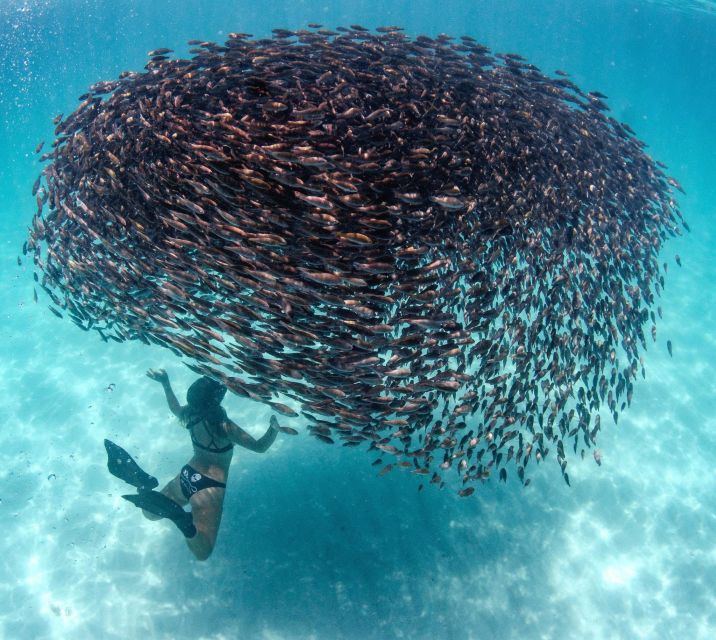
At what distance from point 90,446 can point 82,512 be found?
7.36 feet

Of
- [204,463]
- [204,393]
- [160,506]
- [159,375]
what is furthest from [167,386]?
[160,506]

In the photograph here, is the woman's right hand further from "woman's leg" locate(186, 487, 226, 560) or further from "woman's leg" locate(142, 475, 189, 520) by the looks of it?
"woman's leg" locate(186, 487, 226, 560)

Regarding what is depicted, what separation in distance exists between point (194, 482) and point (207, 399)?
1760mm

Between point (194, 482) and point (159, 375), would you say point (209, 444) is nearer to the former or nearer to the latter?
point (194, 482)

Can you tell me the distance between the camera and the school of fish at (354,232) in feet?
21.7

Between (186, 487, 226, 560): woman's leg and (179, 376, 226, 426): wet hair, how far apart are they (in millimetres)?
1438

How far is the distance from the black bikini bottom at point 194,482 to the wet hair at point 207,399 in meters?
1.12

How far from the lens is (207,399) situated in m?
9.68

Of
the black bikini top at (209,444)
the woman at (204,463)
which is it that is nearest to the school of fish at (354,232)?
the woman at (204,463)

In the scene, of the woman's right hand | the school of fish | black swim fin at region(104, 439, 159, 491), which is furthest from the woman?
the school of fish

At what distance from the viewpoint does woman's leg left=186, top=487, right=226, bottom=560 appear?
9.45 m

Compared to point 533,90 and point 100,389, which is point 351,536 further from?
point 533,90

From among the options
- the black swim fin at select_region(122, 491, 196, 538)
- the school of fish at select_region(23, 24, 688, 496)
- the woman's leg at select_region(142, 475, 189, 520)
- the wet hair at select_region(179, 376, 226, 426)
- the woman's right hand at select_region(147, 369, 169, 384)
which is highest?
the school of fish at select_region(23, 24, 688, 496)

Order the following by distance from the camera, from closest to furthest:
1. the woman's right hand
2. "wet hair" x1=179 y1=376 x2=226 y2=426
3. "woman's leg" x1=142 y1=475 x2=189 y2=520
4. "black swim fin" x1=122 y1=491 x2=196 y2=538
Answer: "black swim fin" x1=122 y1=491 x2=196 y2=538 → "wet hair" x1=179 y1=376 x2=226 y2=426 → "woman's leg" x1=142 y1=475 x2=189 y2=520 → the woman's right hand
